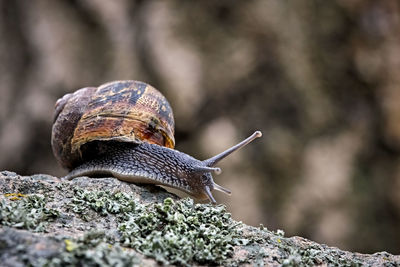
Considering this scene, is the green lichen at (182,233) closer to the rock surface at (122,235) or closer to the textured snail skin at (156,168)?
the rock surface at (122,235)

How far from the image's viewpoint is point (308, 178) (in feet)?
14.5

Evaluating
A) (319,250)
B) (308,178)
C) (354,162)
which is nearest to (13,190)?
(319,250)

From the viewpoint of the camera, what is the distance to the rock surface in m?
1.04

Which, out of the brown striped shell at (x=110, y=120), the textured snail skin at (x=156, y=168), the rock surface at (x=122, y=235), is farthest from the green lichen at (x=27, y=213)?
the brown striped shell at (x=110, y=120)

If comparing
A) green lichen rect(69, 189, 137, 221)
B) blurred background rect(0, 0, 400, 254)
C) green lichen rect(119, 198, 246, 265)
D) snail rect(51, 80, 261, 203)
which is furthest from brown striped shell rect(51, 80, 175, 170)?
blurred background rect(0, 0, 400, 254)

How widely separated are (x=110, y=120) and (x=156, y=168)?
386 mm

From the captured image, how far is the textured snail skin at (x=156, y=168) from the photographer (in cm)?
207

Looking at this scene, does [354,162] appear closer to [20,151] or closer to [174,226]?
[174,226]

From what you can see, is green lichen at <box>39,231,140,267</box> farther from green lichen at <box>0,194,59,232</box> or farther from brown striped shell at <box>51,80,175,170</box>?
brown striped shell at <box>51,80,175,170</box>

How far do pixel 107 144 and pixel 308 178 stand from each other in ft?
9.17

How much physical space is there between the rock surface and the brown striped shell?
48cm

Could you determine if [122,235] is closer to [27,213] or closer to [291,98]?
[27,213]

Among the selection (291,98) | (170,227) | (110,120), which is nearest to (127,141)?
(110,120)

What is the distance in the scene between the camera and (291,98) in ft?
15.0
